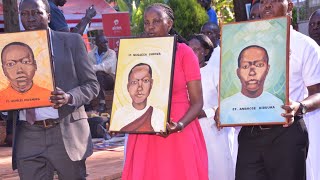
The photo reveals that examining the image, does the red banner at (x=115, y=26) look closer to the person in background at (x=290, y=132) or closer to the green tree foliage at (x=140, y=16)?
Result: the green tree foliage at (x=140, y=16)

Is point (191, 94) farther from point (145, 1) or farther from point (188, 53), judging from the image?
point (145, 1)

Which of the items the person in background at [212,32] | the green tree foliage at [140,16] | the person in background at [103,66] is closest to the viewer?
the person in background at [212,32]

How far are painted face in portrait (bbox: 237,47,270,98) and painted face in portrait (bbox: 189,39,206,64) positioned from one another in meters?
2.20

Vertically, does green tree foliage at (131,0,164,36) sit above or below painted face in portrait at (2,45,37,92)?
above

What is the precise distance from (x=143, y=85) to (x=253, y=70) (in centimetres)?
76

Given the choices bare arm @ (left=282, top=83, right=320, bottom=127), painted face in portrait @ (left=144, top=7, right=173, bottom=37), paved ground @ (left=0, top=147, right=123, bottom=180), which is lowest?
paved ground @ (left=0, top=147, right=123, bottom=180)

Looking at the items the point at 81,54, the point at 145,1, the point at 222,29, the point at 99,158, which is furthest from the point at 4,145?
the point at 145,1

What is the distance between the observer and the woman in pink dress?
15.5 feet

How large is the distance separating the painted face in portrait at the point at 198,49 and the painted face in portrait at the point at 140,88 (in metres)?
2.04

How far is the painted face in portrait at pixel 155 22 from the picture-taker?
4699mm

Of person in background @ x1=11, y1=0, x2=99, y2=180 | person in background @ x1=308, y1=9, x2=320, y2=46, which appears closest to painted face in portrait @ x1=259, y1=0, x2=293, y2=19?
person in background @ x1=11, y1=0, x2=99, y2=180

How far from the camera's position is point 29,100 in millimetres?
4660

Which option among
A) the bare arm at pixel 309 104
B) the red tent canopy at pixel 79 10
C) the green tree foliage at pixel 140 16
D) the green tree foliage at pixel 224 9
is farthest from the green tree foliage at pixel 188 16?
the green tree foliage at pixel 224 9

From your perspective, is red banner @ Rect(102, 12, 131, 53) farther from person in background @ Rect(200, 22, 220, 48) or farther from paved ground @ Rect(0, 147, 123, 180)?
person in background @ Rect(200, 22, 220, 48)
